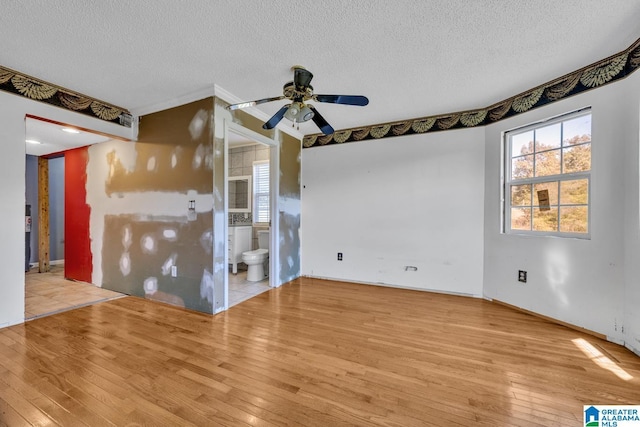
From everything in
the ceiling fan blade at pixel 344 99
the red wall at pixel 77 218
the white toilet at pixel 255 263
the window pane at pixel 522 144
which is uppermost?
the ceiling fan blade at pixel 344 99

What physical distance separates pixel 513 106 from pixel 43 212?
7.45 m

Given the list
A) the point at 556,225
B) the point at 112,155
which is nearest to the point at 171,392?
the point at 112,155

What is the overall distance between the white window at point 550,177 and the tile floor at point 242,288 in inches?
131

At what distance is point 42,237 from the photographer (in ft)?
15.6

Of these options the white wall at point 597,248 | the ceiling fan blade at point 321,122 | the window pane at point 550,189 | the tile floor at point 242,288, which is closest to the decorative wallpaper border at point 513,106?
the white wall at point 597,248

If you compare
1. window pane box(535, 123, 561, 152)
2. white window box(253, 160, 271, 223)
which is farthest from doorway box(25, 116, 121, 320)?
window pane box(535, 123, 561, 152)

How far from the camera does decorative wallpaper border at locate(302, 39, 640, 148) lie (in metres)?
2.29

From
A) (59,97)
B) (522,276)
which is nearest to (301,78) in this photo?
(59,97)

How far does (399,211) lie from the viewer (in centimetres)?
397

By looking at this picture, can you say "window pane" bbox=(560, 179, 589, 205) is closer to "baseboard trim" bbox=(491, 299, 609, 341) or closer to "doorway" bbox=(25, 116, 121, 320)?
"baseboard trim" bbox=(491, 299, 609, 341)

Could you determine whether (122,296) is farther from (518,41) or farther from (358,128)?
(518,41)

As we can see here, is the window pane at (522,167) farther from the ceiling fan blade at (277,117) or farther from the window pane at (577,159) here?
the ceiling fan blade at (277,117)

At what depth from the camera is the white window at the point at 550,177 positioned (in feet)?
8.63

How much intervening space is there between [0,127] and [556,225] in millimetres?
5529
